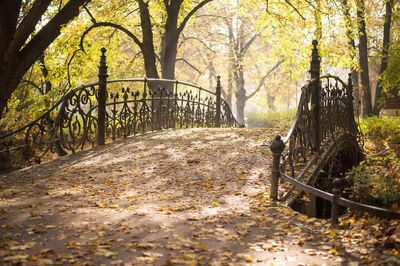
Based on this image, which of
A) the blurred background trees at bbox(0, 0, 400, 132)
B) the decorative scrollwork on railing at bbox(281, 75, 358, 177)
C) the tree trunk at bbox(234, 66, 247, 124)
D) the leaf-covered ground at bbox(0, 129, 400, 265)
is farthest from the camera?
the tree trunk at bbox(234, 66, 247, 124)

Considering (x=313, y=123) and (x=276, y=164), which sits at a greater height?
(x=313, y=123)

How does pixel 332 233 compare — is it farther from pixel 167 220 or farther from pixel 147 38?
pixel 147 38

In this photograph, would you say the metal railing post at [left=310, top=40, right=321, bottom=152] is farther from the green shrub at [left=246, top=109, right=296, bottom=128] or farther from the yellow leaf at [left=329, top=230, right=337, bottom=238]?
the green shrub at [left=246, top=109, right=296, bottom=128]

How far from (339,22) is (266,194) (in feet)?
38.5

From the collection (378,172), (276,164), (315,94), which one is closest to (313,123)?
(315,94)

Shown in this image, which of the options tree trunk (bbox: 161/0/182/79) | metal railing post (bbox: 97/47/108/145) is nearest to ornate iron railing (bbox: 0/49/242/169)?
metal railing post (bbox: 97/47/108/145)

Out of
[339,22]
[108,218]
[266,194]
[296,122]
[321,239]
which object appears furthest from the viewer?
[339,22]

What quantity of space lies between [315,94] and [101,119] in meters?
4.62

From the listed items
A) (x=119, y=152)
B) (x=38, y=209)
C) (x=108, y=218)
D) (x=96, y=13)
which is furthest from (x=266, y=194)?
(x=96, y=13)

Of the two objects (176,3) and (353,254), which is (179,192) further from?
(176,3)

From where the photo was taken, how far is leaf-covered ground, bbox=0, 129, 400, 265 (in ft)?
12.2

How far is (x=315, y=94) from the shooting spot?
24.6 ft

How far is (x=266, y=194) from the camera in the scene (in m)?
5.73

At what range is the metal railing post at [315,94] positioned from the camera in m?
7.42
